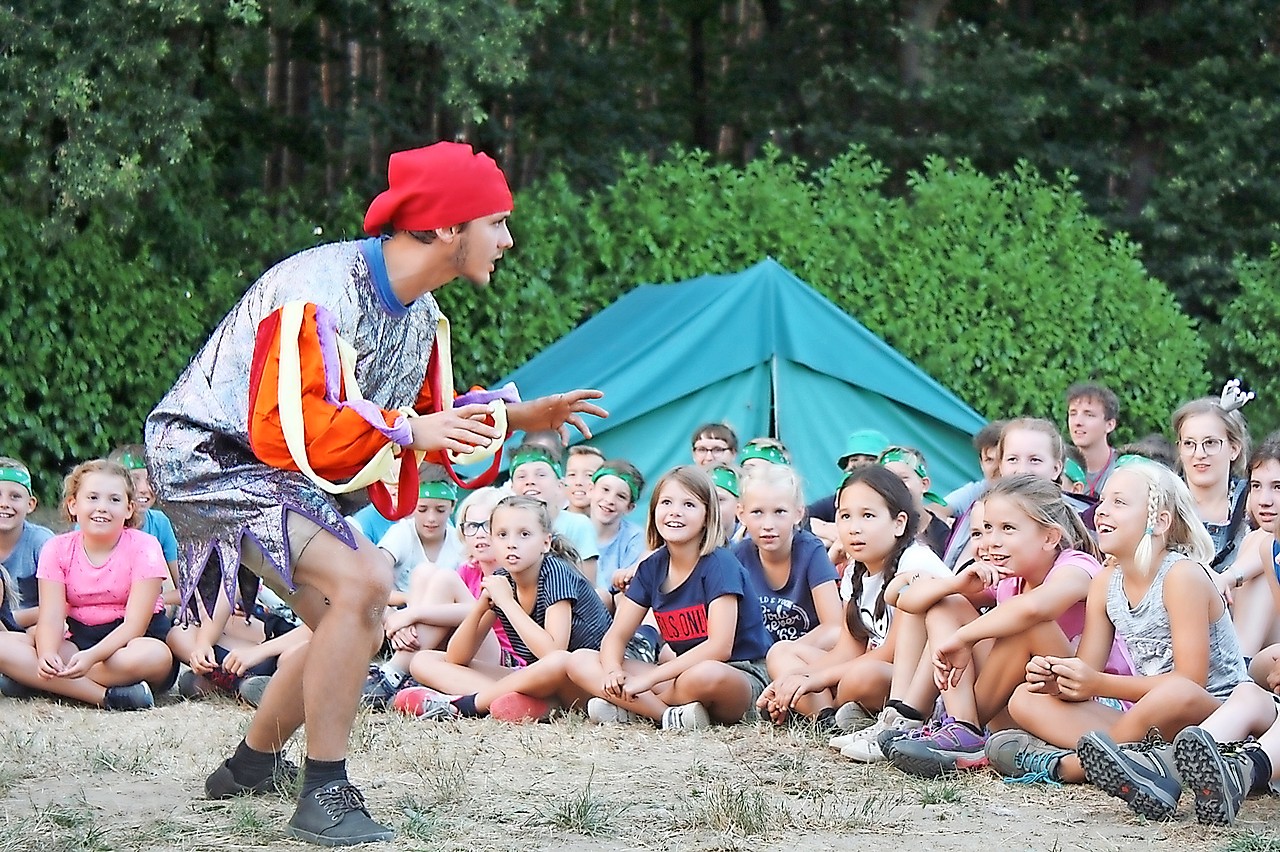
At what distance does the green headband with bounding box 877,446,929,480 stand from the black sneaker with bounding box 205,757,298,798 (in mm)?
2955

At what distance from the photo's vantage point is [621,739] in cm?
492

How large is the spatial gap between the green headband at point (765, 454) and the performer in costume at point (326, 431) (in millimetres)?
2933

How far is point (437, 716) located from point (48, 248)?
552cm

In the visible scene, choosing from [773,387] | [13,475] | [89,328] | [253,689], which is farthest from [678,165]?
[253,689]

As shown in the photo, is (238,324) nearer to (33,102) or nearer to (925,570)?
(925,570)

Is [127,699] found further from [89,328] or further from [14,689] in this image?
[89,328]

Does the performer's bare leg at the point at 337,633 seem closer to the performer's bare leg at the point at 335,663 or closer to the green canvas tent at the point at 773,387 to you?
the performer's bare leg at the point at 335,663

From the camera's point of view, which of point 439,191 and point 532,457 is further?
point 532,457

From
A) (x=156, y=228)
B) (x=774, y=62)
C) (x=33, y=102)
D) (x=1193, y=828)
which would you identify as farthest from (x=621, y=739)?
(x=774, y=62)

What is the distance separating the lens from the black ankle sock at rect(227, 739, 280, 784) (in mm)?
3826

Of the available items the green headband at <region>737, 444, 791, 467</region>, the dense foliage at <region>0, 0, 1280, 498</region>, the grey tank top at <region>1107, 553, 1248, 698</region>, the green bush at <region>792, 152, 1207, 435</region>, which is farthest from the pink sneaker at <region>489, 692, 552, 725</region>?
the green bush at <region>792, 152, 1207, 435</region>

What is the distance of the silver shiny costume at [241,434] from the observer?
3508 mm

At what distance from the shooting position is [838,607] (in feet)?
17.3

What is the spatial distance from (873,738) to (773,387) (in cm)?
422
